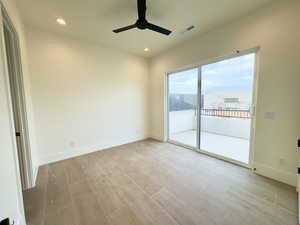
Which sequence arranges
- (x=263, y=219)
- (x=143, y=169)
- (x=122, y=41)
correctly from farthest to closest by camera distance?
(x=122, y=41) < (x=143, y=169) < (x=263, y=219)

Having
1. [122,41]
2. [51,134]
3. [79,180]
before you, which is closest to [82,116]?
[51,134]

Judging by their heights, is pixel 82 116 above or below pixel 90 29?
below

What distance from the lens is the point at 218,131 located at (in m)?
4.73

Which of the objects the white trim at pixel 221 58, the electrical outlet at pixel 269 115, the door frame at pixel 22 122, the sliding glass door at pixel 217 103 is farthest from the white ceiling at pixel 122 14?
the electrical outlet at pixel 269 115

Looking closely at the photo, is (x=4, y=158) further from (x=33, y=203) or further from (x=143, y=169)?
(x=143, y=169)

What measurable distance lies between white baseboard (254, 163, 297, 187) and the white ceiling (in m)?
2.67

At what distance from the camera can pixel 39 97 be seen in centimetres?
271

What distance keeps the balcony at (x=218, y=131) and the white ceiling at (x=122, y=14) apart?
79.6 inches

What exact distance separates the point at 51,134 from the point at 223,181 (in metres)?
3.48

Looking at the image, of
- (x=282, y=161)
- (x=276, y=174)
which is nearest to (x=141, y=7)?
(x=282, y=161)

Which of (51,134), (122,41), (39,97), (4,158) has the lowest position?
(51,134)

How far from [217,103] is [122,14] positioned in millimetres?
2846

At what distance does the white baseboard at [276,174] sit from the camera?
2.00 meters

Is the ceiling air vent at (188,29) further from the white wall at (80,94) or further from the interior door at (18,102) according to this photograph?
the interior door at (18,102)
